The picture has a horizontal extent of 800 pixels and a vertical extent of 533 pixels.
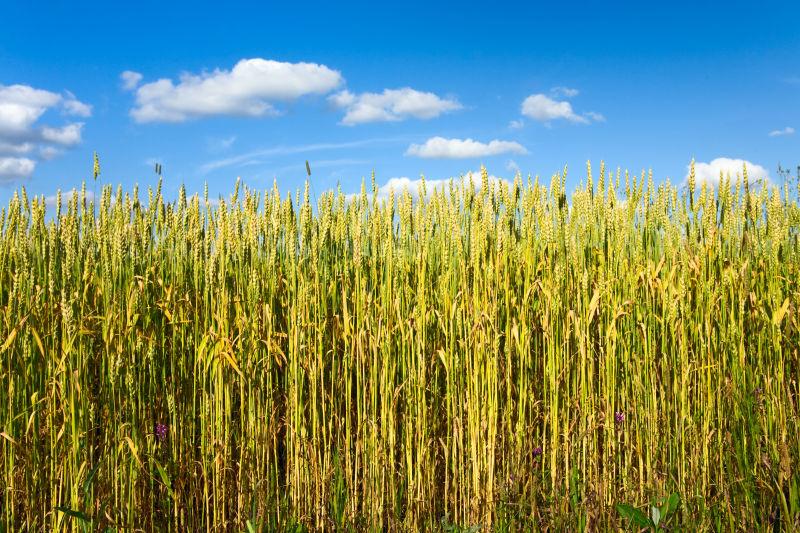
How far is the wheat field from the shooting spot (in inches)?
84.0

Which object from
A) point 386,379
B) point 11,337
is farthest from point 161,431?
point 386,379

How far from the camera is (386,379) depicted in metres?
2.36

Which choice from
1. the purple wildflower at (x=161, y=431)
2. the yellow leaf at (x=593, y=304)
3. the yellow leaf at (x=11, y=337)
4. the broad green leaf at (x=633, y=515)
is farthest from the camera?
the yellow leaf at (x=593, y=304)

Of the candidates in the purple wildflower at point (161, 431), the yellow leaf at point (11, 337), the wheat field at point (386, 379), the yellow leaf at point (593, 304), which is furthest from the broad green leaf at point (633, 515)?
the yellow leaf at point (11, 337)

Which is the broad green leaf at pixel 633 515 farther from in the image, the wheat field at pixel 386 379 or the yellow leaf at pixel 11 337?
the yellow leaf at pixel 11 337

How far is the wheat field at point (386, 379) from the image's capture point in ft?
7.00

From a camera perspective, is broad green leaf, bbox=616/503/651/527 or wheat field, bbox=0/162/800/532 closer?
broad green leaf, bbox=616/503/651/527

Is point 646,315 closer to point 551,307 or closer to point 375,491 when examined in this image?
point 551,307

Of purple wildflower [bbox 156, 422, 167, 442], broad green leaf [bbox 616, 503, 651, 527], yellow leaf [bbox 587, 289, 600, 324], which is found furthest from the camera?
yellow leaf [bbox 587, 289, 600, 324]

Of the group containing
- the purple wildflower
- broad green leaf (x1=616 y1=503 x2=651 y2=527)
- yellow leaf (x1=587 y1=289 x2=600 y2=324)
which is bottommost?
broad green leaf (x1=616 y1=503 x2=651 y2=527)

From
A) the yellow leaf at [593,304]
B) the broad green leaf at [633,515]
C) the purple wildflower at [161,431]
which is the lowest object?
the broad green leaf at [633,515]

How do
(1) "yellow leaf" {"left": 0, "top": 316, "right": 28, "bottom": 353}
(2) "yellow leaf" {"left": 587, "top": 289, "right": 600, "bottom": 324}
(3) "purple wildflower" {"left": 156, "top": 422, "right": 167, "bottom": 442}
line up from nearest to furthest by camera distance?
(1) "yellow leaf" {"left": 0, "top": 316, "right": 28, "bottom": 353}, (3) "purple wildflower" {"left": 156, "top": 422, "right": 167, "bottom": 442}, (2) "yellow leaf" {"left": 587, "top": 289, "right": 600, "bottom": 324}

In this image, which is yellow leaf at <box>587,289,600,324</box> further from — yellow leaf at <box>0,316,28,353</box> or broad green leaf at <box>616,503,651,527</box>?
yellow leaf at <box>0,316,28,353</box>

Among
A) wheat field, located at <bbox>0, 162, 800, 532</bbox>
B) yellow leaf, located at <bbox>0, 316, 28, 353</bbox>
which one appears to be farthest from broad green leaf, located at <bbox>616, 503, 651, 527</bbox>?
yellow leaf, located at <bbox>0, 316, 28, 353</bbox>
